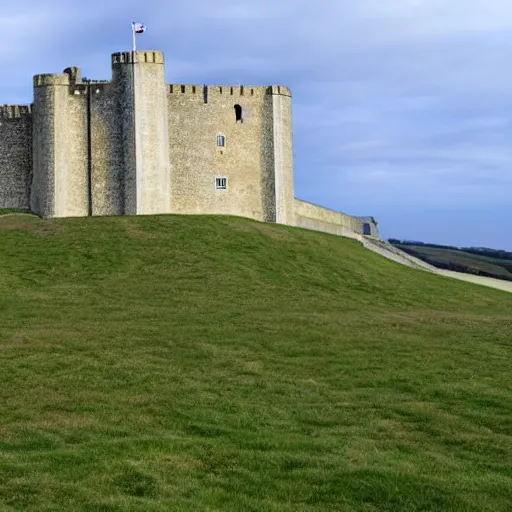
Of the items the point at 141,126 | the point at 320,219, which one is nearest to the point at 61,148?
the point at 141,126

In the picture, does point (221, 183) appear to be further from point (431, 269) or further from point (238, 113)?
point (431, 269)

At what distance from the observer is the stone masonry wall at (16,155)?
5566cm

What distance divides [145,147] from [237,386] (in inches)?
1310

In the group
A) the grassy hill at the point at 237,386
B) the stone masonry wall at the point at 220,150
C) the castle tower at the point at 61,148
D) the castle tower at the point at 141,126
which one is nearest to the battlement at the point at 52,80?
the castle tower at the point at 61,148

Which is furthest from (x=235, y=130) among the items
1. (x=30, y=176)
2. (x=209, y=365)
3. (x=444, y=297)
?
(x=209, y=365)

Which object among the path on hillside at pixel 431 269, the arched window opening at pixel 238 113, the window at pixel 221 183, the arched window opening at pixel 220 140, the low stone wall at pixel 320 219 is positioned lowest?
the path on hillside at pixel 431 269

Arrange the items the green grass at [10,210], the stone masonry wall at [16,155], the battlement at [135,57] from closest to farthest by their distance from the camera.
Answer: the battlement at [135,57] → the green grass at [10,210] → the stone masonry wall at [16,155]

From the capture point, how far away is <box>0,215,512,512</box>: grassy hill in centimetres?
1287

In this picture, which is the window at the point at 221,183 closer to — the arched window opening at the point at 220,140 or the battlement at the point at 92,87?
the arched window opening at the point at 220,140

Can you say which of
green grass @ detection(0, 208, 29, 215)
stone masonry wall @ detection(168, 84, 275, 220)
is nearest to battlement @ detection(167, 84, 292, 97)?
stone masonry wall @ detection(168, 84, 275, 220)

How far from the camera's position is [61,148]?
173 ft

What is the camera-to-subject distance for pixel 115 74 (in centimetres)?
5294

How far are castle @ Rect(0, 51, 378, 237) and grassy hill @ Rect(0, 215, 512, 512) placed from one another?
8.22 meters

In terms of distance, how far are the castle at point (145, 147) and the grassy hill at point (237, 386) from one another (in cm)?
822
